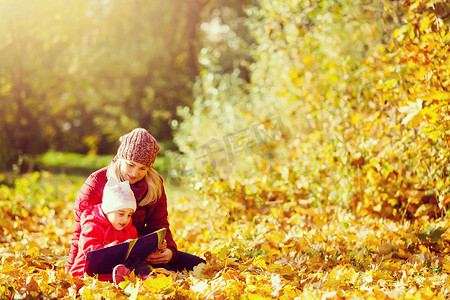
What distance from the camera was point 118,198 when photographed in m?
2.74

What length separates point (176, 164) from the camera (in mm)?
7906

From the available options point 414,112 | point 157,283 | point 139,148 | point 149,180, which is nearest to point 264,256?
→ point 149,180

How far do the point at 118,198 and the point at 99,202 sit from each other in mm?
428

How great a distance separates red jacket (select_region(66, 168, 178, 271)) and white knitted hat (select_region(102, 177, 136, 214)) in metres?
0.25

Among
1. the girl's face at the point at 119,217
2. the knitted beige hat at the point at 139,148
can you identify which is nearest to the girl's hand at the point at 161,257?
the girl's face at the point at 119,217

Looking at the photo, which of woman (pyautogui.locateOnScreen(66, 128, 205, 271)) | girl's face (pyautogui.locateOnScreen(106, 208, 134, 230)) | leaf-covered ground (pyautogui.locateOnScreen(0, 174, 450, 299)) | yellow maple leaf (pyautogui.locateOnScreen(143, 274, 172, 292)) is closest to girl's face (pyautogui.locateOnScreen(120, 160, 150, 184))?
woman (pyautogui.locateOnScreen(66, 128, 205, 271))

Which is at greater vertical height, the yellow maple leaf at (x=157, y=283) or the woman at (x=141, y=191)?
the woman at (x=141, y=191)

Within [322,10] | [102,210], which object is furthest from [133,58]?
[102,210]

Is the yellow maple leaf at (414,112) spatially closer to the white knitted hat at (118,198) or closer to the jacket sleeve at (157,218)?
the jacket sleeve at (157,218)

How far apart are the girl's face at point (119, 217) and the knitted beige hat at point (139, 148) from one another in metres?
0.33

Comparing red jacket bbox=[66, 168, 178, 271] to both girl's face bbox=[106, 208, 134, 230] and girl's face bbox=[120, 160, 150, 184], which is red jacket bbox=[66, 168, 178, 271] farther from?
girl's face bbox=[106, 208, 134, 230]

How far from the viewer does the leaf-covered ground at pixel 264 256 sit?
2533mm

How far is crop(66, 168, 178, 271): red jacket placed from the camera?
3055 millimetres

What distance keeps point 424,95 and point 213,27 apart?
12.9 metres
